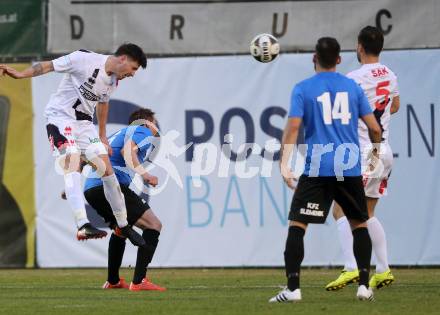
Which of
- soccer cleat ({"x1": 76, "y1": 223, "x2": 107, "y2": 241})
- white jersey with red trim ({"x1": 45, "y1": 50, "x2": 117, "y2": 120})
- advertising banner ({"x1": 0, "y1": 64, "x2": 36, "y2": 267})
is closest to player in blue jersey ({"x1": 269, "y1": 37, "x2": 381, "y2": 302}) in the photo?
soccer cleat ({"x1": 76, "y1": 223, "x2": 107, "y2": 241})

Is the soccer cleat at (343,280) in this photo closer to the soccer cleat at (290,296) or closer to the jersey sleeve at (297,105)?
the soccer cleat at (290,296)

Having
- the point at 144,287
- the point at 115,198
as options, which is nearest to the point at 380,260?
the point at 144,287

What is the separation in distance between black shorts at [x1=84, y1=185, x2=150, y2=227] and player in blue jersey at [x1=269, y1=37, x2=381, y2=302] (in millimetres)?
2591

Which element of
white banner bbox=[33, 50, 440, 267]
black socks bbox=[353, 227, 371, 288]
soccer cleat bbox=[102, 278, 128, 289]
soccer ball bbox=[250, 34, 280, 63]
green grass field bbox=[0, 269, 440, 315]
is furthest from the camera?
white banner bbox=[33, 50, 440, 267]

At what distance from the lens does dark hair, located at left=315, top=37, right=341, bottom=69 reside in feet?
29.6

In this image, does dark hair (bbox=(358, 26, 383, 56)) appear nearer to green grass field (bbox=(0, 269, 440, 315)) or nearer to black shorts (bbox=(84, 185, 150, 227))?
green grass field (bbox=(0, 269, 440, 315))

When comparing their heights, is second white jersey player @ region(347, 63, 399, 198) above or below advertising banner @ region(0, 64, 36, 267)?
above

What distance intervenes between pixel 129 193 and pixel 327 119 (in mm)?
3038

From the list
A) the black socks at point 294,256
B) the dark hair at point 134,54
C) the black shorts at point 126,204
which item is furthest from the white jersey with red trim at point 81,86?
the black socks at point 294,256

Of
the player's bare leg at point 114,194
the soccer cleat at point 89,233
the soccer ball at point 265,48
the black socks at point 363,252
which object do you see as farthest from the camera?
the soccer ball at point 265,48

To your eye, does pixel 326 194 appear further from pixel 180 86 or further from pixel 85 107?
pixel 180 86

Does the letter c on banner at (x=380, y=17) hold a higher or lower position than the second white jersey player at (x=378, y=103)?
higher

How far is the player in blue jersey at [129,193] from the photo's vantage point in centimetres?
1128

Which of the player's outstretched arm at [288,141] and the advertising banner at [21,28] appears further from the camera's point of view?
the advertising banner at [21,28]
